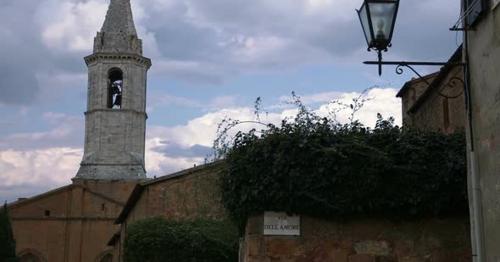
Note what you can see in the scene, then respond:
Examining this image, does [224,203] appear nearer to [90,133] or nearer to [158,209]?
[158,209]

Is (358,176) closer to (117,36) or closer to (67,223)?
(67,223)

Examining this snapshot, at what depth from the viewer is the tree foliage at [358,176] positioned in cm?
917

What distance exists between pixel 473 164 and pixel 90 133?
49462mm

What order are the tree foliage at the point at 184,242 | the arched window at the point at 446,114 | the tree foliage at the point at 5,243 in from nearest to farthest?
the arched window at the point at 446,114 → the tree foliage at the point at 184,242 → the tree foliage at the point at 5,243

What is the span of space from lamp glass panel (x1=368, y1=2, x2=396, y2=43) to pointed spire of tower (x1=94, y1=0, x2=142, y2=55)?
4771 cm

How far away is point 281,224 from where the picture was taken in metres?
9.18

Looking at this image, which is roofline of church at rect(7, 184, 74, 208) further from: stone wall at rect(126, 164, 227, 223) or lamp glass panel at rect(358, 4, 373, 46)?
lamp glass panel at rect(358, 4, 373, 46)

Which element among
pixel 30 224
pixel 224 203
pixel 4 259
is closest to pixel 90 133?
pixel 30 224

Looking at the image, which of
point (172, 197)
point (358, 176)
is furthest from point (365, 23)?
point (172, 197)

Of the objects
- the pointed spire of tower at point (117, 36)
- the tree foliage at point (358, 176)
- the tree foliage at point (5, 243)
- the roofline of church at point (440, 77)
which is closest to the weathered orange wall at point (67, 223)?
the tree foliage at point (5, 243)

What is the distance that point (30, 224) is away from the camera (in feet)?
167

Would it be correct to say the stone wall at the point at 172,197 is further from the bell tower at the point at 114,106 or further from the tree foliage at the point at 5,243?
the bell tower at the point at 114,106

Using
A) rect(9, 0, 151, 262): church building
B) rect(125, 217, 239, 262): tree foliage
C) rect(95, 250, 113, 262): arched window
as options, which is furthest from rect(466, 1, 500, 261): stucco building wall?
rect(95, 250, 113, 262): arched window

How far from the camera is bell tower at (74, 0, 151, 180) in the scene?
176 feet
